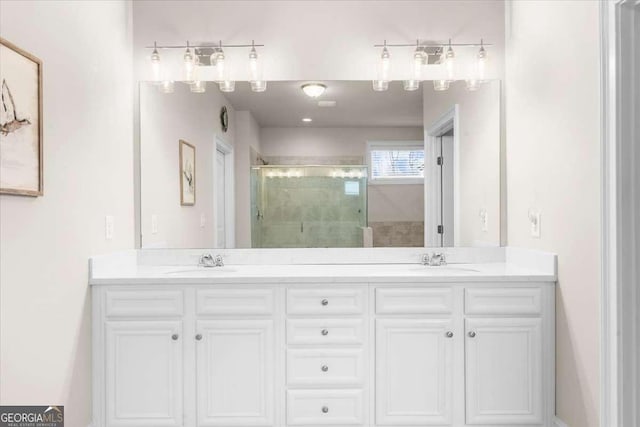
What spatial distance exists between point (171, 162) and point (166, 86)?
457 millimetres

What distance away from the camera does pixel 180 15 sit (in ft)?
9.00

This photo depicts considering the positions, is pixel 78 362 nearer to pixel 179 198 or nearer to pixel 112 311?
pixel 112 311

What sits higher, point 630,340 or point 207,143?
point 207,143

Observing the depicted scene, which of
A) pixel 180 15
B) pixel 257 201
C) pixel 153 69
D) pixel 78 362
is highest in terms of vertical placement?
pixel 180 15

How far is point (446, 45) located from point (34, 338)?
261cm

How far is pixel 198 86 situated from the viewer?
8.95 feet

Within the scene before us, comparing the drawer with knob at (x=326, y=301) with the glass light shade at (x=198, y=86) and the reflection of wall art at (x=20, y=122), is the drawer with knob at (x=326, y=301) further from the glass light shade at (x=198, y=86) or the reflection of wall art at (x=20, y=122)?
the glass light shade at (x=198, y=86)

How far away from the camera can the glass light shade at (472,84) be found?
8.89 ft

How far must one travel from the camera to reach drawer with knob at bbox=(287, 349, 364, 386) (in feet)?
7.29

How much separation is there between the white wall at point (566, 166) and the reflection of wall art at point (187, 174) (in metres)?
1.94

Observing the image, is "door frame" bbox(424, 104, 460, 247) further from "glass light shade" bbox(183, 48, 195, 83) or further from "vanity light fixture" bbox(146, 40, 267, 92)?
"glass light shade" bbox(183, 48, 195, 83)

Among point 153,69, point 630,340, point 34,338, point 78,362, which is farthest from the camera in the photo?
point 153,69

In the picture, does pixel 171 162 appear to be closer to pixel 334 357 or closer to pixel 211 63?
pixel 211 63

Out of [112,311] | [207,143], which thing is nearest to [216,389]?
[112,311]
